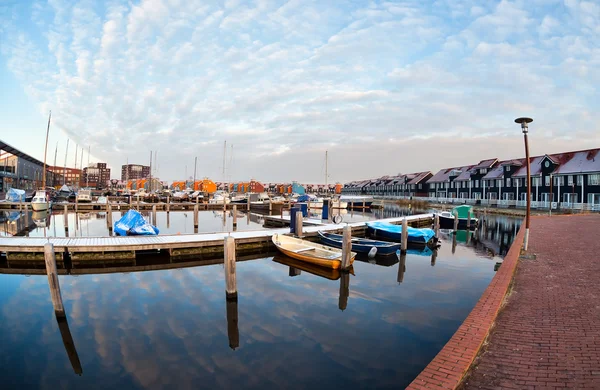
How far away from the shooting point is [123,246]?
18109mm

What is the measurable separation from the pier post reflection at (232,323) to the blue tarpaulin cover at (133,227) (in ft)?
42.0

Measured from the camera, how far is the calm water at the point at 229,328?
25.2 ft

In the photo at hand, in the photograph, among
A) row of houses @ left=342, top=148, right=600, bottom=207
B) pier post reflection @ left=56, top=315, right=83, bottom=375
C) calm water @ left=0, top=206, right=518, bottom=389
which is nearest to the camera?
calm water @ left=0, top=206, right=518, bottom=389

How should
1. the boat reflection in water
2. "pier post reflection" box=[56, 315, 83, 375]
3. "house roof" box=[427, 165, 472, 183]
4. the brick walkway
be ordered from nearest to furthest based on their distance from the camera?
the brick walkway
"pier post reflection" box=[56, 315, 83, 375]
the boat reflection in water
"house roof" box=[427, 165, 472, 183]

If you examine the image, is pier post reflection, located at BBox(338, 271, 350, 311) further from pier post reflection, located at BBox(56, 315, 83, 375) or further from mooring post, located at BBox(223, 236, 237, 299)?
pier post reflection, located at BBox(56, 315, 83, 375)

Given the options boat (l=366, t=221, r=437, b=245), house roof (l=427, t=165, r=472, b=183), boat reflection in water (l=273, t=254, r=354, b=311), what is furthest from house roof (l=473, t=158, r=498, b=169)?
boat reflection in water (l=273, t=254, r=354, b=311)

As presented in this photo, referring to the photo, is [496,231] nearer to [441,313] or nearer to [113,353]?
[441,313]

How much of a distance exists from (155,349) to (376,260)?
1433 cm

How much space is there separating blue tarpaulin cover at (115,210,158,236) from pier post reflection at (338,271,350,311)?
14.0 meters

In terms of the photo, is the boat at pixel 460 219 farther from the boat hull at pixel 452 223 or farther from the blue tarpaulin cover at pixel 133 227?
the blue tarpaulin cover at pixel 133 227

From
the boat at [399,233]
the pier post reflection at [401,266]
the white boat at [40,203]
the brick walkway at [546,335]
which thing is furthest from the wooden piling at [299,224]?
the white boat at [40,203]

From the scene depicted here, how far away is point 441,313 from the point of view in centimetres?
1150

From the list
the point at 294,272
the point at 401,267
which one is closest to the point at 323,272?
the point at 294,272

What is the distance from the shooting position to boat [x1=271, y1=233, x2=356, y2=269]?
1667cm
